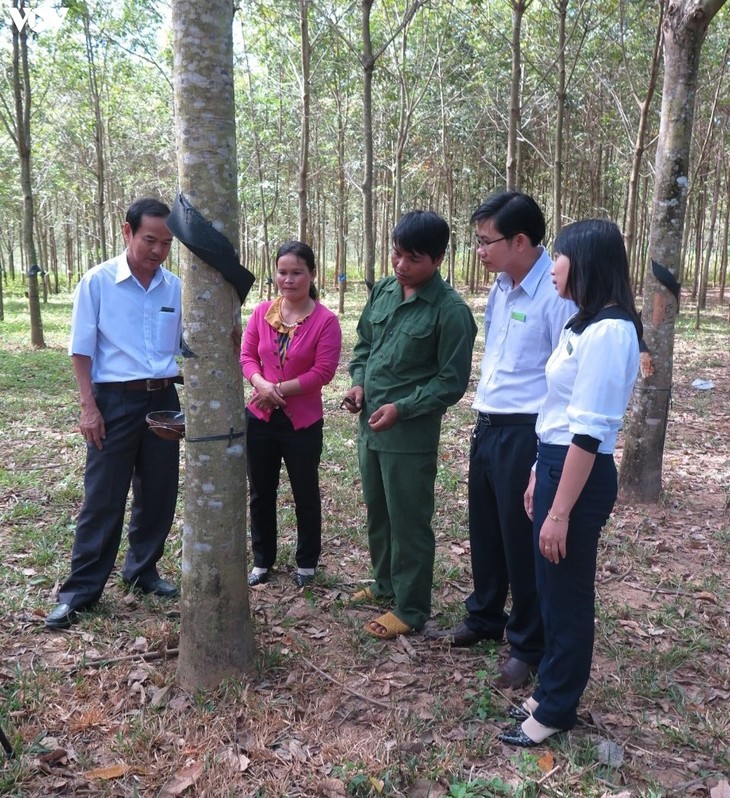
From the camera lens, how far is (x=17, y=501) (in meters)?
4.61

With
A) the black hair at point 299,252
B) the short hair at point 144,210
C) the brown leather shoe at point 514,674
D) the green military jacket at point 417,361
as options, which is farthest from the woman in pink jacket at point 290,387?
the brown leather shoe at point 514,674

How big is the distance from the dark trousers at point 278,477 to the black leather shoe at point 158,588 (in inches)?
18.1

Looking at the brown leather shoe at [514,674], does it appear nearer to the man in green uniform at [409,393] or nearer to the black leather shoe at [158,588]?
the man in green uniform at [409,393]

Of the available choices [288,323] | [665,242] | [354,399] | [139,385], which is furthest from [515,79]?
[139,385]

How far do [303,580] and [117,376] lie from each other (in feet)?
4.69

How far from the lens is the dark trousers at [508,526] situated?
2.68m

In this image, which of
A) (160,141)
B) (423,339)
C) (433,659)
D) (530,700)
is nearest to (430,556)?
(433,659)

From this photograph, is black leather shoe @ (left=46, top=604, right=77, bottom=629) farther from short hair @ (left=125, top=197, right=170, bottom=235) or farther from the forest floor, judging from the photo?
short hair @ (left=125, top=197, right=170, bottom=235)

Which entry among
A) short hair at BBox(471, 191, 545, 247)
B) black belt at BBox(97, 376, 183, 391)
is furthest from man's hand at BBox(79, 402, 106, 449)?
short hair at BBox(471, 191, 545, 247)

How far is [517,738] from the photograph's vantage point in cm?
236

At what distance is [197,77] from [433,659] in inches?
97.8

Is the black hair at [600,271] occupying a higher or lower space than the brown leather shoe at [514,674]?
higher

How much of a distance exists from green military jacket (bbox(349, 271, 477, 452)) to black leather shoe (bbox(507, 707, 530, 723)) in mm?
1097

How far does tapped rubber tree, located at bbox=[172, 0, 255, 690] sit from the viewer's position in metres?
2.30
